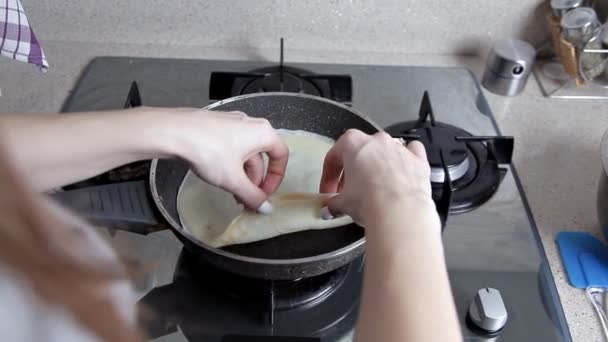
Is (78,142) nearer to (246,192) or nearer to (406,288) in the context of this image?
(246,192)

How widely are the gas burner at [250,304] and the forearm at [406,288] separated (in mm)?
186

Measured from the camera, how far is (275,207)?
0.66 m

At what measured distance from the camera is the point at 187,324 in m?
0.63

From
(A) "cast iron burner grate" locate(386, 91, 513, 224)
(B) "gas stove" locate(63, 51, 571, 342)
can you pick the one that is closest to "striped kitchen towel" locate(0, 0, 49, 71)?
(B) "gas stove" locate(63, 51, 571, 342)

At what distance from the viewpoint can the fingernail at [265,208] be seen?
0.65 metres

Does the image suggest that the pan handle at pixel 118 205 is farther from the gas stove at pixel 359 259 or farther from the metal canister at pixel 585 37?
the metal canister at pixel 585 37

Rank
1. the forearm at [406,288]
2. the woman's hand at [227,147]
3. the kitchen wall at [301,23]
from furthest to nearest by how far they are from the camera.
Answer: the kitchen wall at [301,23]
the woman's hand at [227,147]
the forearm at [406,288]

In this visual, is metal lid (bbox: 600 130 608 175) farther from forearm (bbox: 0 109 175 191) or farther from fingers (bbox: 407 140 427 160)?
forearm (bbox: 0 109 175 191)

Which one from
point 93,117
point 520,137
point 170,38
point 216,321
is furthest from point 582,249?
point 170,38

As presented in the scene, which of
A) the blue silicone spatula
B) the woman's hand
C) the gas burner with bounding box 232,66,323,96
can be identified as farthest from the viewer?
the gas burner with bounding box 232,66,323,96

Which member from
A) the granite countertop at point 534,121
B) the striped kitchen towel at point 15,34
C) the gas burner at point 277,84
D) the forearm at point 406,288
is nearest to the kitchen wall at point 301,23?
the granite countertop at point 534,121

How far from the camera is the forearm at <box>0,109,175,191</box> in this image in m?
0.49

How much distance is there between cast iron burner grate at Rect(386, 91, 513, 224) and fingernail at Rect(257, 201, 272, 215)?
0.23 metres

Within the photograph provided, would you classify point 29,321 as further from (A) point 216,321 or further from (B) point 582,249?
(B) point 582,249
